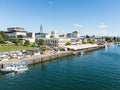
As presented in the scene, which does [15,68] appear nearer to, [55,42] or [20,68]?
[20,68]

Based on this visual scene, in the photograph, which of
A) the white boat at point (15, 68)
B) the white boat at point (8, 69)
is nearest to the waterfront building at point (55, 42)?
the white boat at point (15, 68)

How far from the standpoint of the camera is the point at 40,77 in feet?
202

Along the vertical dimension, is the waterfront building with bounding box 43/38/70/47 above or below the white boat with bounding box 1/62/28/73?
above

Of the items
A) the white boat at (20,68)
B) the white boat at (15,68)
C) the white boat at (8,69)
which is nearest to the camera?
the white boat at (8,69)

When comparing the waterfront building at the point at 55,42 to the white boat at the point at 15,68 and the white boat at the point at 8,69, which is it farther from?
the white boat at the point at 8,69

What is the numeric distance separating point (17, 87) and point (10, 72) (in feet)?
59.0

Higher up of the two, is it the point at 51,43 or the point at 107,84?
the point at 51,43

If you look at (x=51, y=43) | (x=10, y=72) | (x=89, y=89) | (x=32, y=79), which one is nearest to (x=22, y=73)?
(x=10, y=72)

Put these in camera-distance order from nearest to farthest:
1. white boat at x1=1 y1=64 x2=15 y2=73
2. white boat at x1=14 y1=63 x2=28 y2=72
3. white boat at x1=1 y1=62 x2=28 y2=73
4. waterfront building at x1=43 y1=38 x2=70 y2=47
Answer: white boat at x1=1 y1=64 x2=15 y2=73, white boat at x1=1 y1=62 x2=28 y2=73, white boat at x1=14 y1=63 x2=28 y2=72, waterfront building at x1=43 y1=38 x2=70 y2=47

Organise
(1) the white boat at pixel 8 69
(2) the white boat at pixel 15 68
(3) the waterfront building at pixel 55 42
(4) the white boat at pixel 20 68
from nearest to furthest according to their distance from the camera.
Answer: (1) the white boat at pixel 8 69, (2) the white boat at pixel 15 68, (4) the white boat at pixel 20 68, (3) the waterfront building at pixel 55 42

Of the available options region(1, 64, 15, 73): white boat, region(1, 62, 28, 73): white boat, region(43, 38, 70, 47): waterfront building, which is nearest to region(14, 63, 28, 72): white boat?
region(1, 62, 28, 73): white boat

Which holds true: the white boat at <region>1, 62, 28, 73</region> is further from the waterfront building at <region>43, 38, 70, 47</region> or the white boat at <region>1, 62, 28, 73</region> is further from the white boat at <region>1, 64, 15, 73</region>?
the waterfront building at <region>43, 38, 70, 47</region>

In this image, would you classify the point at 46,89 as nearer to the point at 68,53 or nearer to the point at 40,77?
the point at 40,77

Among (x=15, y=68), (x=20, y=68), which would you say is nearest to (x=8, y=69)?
(x=15, y=68)
